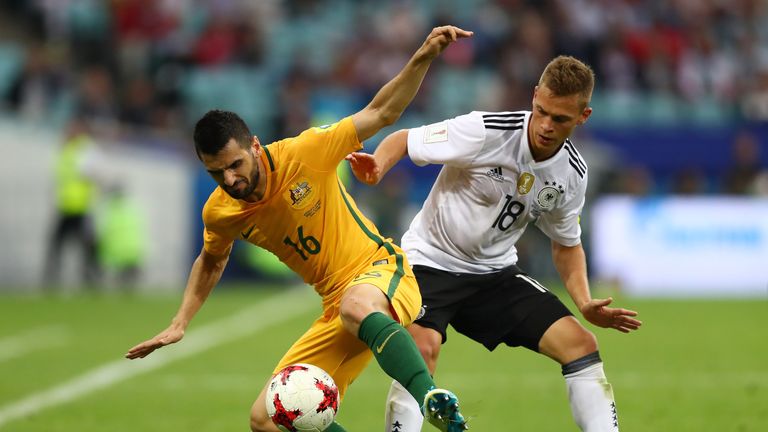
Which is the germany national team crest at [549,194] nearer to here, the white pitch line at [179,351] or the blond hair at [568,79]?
the blond hair at [568,79]

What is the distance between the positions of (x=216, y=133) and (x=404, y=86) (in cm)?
86

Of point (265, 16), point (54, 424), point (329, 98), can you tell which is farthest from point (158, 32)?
point (54, 424)

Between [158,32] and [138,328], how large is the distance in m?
8.76

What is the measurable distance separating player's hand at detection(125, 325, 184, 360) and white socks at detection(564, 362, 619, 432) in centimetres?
183

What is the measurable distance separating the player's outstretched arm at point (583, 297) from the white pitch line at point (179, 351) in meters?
3.65

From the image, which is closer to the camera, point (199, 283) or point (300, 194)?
point (300, 194)

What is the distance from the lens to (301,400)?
541 centimetres

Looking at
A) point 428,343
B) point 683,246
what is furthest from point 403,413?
point 683,246

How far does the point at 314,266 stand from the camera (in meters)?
5.81

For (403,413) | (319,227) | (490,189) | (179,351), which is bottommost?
(179,351)

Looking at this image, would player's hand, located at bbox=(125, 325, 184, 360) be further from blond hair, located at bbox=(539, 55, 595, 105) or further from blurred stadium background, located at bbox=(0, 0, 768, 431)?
blurred stadium background, located at bbox=(0, 0, 768, 431)

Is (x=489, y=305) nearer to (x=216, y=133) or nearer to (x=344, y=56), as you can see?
(x=216, y=133)

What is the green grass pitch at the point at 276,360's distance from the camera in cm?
770

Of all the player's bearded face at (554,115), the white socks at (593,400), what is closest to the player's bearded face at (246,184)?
the player's bearded face at (554,115)
